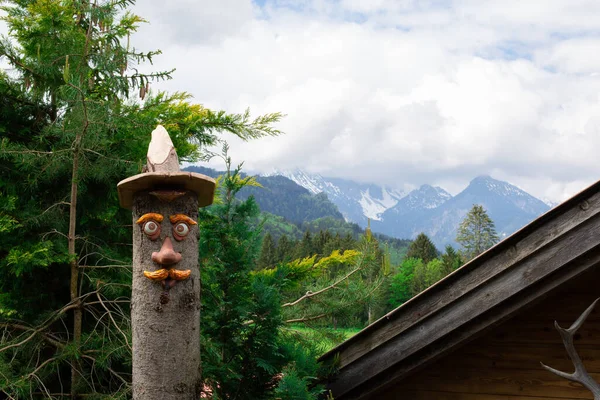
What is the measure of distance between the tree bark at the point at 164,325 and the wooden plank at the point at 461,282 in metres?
1.10

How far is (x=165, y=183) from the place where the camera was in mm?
2258

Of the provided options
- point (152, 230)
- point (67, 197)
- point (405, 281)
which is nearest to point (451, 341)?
point (152, 230)

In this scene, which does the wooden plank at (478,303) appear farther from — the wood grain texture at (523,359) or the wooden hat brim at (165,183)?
the wooden hat brim at (165,183)

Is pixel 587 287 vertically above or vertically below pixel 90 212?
below

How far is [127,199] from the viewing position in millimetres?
2389

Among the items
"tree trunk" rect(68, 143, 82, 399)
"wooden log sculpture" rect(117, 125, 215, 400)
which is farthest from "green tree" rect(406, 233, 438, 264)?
"wooden log sculpture" rect(117, 125, 215, 400)

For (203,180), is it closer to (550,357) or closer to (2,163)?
(550,357)

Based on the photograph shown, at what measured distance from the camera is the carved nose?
2.13 meters

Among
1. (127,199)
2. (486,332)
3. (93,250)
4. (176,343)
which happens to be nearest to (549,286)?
(486,332)

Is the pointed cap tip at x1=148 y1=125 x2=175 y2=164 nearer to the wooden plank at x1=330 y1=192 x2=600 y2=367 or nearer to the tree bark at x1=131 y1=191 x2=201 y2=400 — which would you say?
the tree bark at x1=131 y1=191 x2=201 y2=400

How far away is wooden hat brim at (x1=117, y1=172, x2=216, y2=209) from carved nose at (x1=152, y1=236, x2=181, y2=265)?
0.27m

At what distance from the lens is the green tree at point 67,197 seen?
11.4 ft

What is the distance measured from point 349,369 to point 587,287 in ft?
4.77

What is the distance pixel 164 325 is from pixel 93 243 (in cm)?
209
